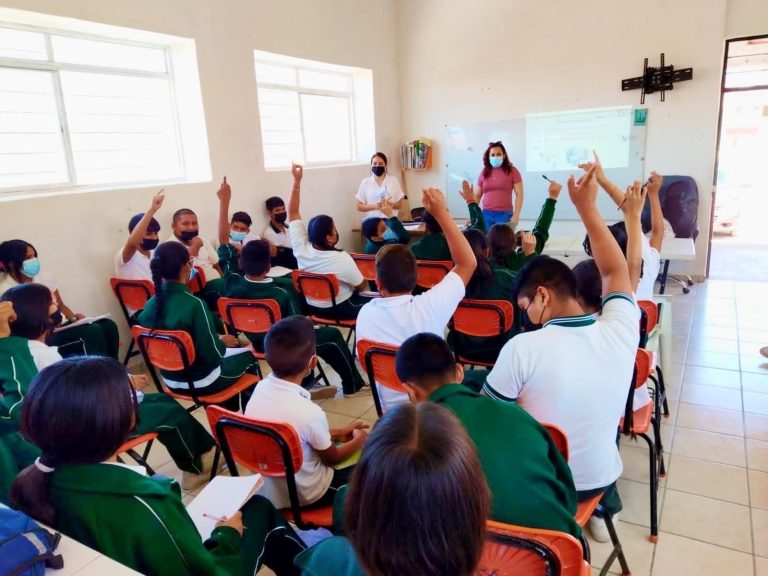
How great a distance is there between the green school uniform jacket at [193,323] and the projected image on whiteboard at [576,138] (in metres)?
5.10

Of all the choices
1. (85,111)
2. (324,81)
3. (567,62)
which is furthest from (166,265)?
(567,62)

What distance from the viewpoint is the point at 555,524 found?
42.9 inches

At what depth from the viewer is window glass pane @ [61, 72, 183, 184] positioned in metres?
4.14

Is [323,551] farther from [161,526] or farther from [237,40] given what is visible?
[237,40]

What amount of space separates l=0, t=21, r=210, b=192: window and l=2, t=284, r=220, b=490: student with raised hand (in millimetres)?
2059

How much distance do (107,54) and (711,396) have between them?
196 inches

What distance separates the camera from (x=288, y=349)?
1.88 metres

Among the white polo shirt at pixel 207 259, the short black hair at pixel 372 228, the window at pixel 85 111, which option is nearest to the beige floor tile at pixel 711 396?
the short black hair at pixel 372 228

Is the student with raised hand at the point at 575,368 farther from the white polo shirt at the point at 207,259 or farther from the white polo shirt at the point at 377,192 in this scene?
the white polo shirt at the point at 377,192

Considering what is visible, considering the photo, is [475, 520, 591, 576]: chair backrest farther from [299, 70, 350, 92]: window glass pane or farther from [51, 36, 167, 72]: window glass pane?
[299, 70, 350, 92]: window glass pane

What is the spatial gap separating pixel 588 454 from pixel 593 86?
18.2 ft

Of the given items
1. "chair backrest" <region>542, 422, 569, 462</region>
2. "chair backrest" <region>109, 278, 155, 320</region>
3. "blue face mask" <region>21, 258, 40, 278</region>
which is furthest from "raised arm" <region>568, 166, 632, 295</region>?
"blue face mask" <region>21, 258, 40, 278</region>

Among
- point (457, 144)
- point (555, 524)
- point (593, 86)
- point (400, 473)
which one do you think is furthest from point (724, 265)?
point (400, 473)

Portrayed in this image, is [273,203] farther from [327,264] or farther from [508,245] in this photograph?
[508,245]
